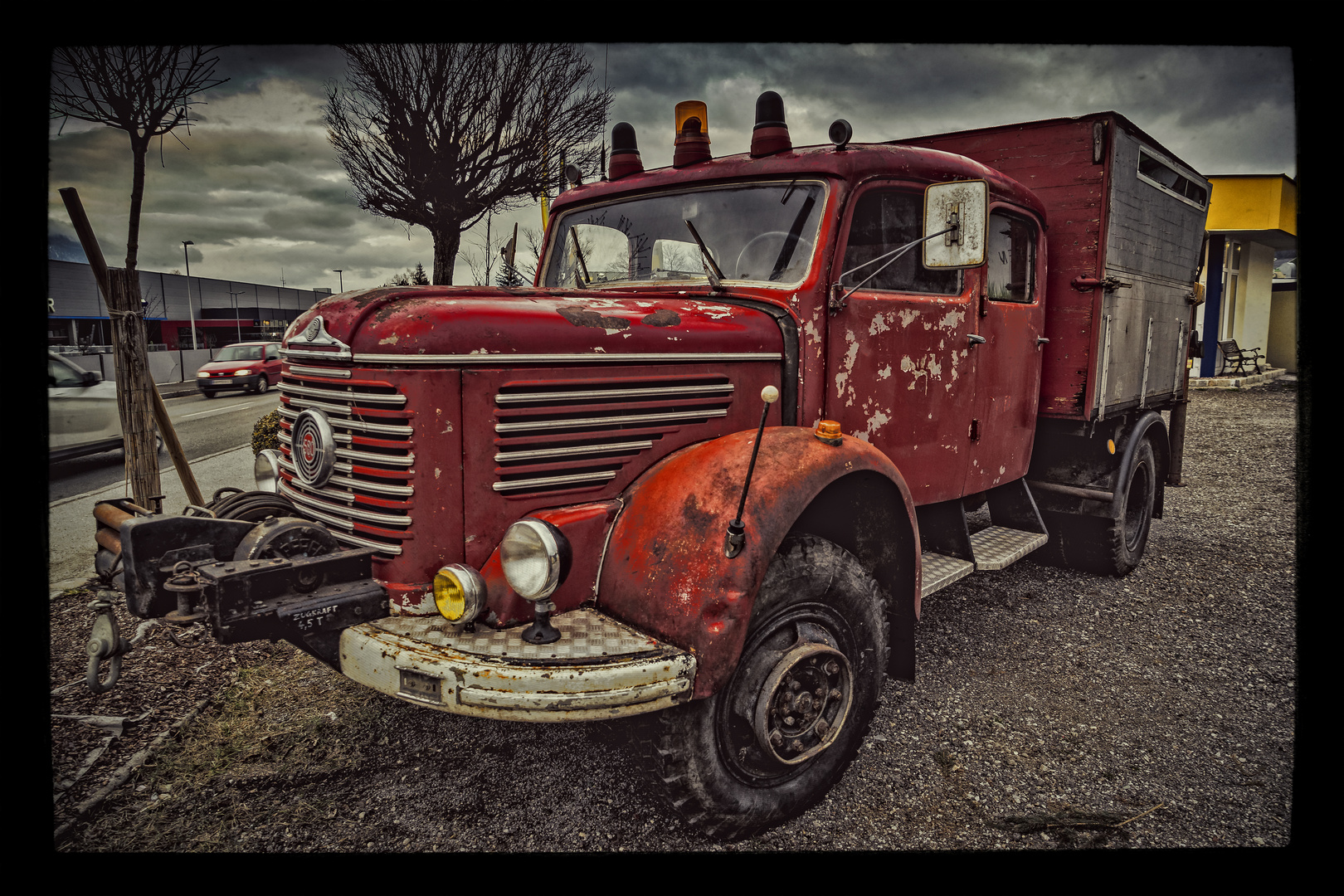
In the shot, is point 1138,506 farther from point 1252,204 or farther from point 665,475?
point 1252,204

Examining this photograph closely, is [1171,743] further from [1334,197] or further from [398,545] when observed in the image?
[398,545]

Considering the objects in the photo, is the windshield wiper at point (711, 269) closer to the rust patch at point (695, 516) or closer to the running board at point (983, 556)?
the rust patch at point (695, 516)

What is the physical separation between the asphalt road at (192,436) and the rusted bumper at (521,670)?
4.53ft

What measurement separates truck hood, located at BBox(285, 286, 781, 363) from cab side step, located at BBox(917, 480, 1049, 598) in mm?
1389

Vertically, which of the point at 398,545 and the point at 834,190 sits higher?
the point at 834,190

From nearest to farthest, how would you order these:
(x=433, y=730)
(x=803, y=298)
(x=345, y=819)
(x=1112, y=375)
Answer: (x=345, y=819) < (x=803, y=298) < (x=433, y=730) < (x=1112, y=375)

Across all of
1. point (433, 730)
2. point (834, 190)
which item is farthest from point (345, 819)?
point (834, 190)

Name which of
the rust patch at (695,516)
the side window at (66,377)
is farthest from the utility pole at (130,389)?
the side window at (66,377)

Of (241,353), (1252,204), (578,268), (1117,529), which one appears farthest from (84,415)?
(1252,204)

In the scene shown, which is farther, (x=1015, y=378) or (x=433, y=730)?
(x=1015, y=378)

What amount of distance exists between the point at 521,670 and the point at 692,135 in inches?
99.4

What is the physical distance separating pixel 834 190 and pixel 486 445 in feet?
5.55

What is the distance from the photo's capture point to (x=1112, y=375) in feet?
14.4

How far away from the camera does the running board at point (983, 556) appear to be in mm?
3270
